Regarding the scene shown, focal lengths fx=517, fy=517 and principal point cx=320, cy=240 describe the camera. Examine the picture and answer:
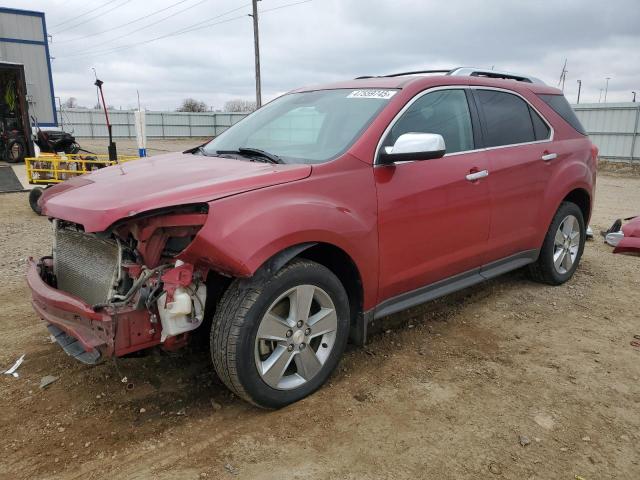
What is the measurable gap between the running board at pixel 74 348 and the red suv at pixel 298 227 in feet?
0.04

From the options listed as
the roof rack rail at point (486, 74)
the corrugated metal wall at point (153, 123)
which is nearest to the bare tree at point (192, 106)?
the corrugated metal wall at point (153, 123)

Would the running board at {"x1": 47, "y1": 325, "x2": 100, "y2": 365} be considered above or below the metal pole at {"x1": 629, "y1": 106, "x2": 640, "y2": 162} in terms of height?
below

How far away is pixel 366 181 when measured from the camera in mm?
3043

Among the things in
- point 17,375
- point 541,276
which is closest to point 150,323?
point 17,375

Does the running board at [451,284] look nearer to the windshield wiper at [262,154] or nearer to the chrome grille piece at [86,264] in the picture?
the windshield wiper at [262,154]

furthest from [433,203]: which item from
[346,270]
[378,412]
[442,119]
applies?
[378,412]

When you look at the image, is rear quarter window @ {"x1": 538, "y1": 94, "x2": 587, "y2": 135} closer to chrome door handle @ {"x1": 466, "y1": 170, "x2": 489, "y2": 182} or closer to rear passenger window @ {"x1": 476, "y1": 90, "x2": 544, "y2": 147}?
rear passenger window @ {"x1": 476, "y1": 90, "x2": 544, "y2": 147}

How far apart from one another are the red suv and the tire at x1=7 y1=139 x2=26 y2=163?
1653 cm

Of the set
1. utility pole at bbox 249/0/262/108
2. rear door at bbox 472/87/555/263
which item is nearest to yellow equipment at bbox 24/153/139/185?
rear door at bbox 472/87/555/263

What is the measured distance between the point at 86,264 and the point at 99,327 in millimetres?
545

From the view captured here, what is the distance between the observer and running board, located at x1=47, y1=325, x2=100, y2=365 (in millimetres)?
2536

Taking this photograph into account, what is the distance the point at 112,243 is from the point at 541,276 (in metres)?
3.87

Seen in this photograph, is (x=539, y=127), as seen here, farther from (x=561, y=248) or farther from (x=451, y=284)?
(x=451, y=284)

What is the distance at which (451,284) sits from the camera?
3.75 m
